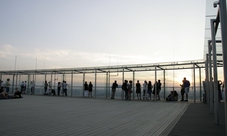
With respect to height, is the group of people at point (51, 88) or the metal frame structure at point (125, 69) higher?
the metal frame structure at point (125, 69)

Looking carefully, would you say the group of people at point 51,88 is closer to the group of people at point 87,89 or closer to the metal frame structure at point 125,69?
the metal frame structure at point 125,69

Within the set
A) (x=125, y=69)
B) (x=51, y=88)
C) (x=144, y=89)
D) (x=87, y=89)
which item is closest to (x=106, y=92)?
(x=87, y=89)

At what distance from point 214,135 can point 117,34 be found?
599 inches

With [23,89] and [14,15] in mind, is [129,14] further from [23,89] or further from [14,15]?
[23,89]

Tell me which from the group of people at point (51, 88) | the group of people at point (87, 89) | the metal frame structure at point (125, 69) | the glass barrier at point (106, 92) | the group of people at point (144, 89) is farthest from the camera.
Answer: the group of people at point (51, 88)

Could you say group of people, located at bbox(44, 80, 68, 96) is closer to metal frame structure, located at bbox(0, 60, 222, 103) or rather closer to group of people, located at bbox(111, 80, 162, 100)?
metal frame structure, located at bbox(0, 60, 222, 103)

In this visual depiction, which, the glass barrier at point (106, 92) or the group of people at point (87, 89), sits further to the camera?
the group of people at point (87, 89)

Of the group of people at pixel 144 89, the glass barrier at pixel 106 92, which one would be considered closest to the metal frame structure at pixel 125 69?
the glass barrier at pixel 106 92

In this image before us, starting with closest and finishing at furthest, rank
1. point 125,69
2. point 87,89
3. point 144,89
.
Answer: point 144,89, point 125,69, point 87,89

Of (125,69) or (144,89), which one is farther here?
(125,69)

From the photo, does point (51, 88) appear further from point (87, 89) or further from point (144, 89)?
point (144, 89)

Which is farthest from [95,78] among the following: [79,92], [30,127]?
[30,127]

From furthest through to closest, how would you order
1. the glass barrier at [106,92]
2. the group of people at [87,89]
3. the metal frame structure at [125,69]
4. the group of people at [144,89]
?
the group of people at [87,89] < the group of people at [144,89] < the glass barrier at [106,92] < the metal frame structure at [125,69]

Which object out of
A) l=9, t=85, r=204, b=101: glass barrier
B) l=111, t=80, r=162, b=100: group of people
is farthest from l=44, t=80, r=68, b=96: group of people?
l=111, t=80, r=162, b=100: group of people
